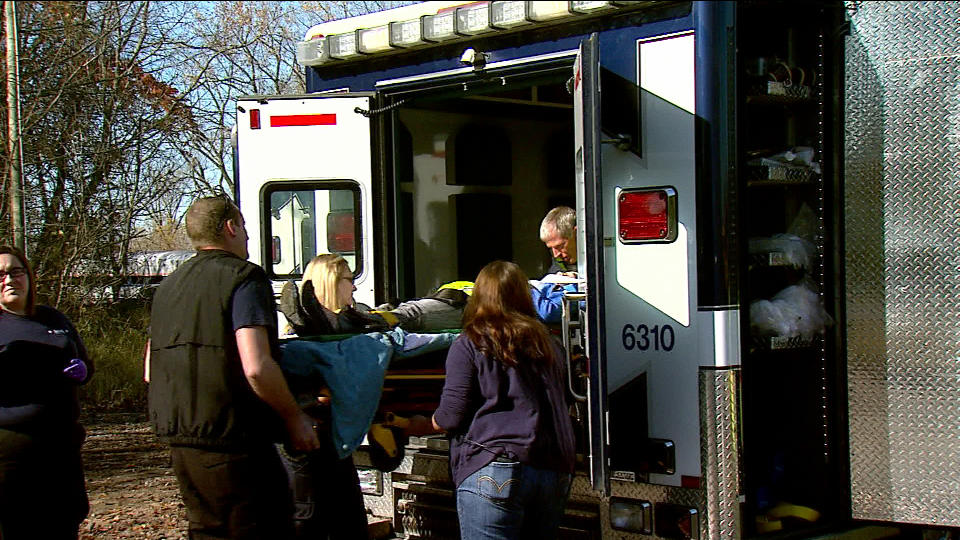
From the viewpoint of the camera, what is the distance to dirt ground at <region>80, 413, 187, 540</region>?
21.9 ft

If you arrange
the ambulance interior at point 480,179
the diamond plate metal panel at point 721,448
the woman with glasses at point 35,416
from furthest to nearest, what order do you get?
the ambulance interior at point 480,179
the woman with glasses at point 35,416
the diamond plate metal panel at point 721,448

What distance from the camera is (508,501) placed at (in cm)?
371

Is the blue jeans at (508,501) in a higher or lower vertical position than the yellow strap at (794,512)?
higher

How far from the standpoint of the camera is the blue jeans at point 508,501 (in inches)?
146

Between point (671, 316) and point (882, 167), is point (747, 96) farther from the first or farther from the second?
point (671, 316)

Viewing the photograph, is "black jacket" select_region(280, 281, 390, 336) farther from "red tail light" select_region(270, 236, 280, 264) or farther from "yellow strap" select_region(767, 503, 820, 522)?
"yellow strap" select_region(767, 503, 820, 522)

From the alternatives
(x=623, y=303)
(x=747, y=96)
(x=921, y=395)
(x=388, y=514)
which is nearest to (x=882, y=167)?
(x=747, y=96)

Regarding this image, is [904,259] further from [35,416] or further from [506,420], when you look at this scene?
[35,416]

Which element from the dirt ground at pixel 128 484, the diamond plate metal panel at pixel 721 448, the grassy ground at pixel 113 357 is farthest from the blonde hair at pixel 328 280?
the grassy ground at pixel 113 357

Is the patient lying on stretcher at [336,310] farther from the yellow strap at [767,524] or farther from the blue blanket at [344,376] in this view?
the yellow strap at [767,524]

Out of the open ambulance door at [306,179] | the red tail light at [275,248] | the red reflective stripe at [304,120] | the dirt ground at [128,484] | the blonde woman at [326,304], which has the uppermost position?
the red reflective stripe at [304,120]

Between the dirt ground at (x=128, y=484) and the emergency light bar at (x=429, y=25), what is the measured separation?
127 inches

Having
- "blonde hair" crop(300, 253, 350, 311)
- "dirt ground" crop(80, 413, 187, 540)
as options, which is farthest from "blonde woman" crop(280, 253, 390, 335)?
"dirt ground" crop(80, 413, 187, 540)

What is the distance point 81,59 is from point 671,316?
33.6ft
